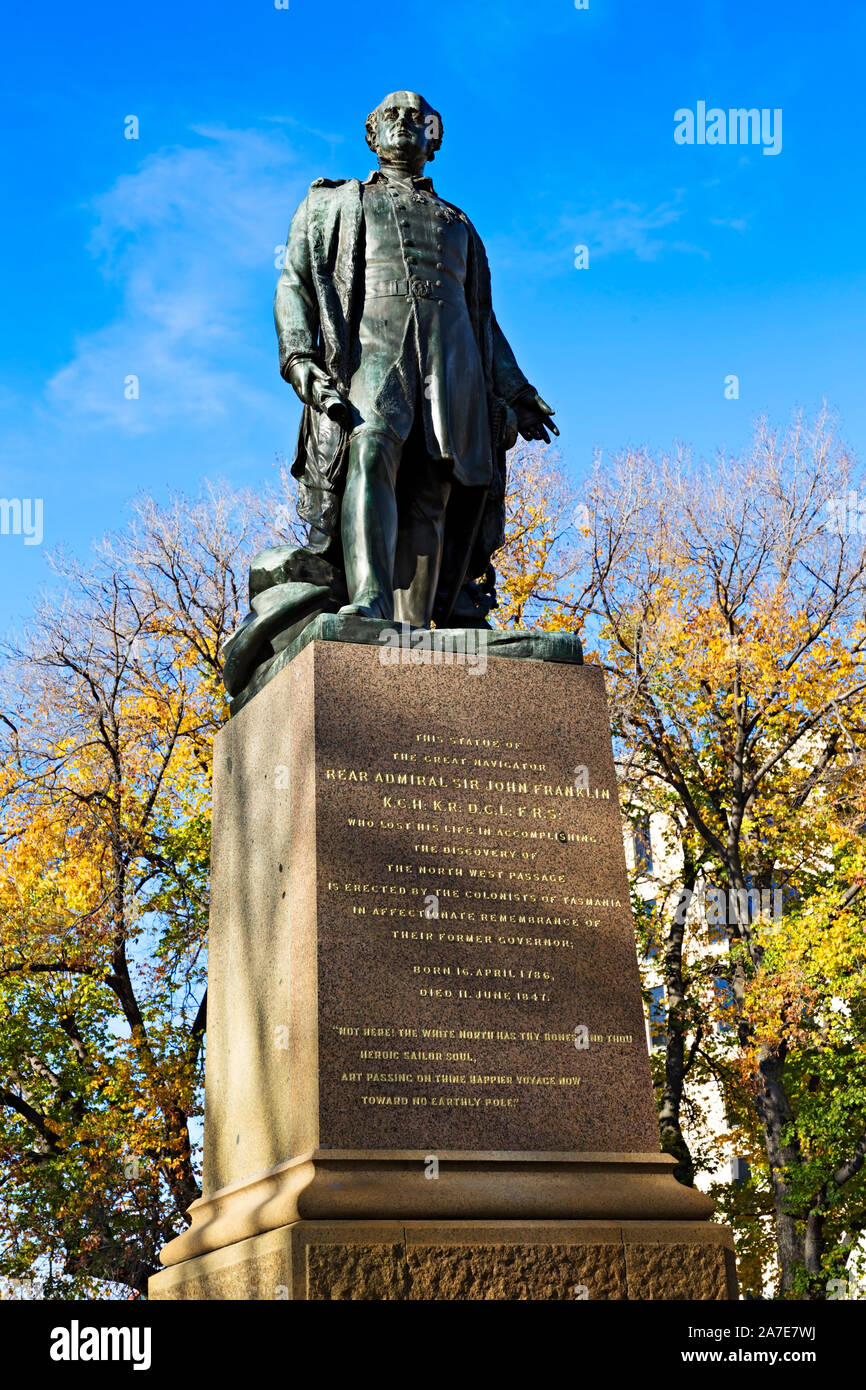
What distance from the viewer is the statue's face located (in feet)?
27.1

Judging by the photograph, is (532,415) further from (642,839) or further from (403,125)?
(642,839)

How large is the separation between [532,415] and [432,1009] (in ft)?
12.7

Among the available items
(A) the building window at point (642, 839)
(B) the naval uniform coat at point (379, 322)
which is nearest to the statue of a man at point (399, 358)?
(B) the naval uniform coat at point (379, 322)

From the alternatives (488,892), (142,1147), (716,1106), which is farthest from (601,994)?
(716,1106)

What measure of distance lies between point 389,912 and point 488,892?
465 mm

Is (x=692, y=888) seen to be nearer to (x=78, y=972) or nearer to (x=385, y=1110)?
(x=78, y=972)

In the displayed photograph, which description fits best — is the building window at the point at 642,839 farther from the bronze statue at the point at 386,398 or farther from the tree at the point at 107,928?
the bronze statue at the point at 386,398

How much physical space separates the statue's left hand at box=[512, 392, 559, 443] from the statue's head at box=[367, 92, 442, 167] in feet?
4.62

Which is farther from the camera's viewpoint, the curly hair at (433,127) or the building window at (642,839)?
the building window at (642,839)

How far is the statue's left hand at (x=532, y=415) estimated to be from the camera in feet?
27.9

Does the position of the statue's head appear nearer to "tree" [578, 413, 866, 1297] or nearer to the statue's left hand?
the statue's left hand
